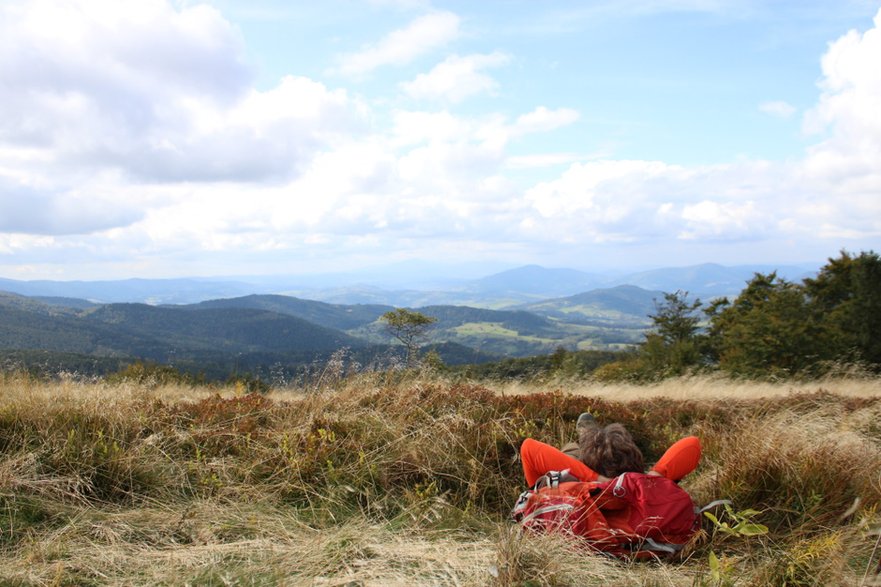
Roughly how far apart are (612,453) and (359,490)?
1843mm

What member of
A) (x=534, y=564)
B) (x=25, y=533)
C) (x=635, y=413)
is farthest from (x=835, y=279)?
(x=25, y=533)

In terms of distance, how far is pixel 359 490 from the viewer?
3.70 m

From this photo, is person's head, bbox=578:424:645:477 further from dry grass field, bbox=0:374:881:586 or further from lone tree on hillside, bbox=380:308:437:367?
lone tree on hillside, bbox=380:308:437:367

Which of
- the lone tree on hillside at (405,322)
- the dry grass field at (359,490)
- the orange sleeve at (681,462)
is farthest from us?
the lone tree on hillside at (405,322)

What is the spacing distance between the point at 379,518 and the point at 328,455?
2.58 feet

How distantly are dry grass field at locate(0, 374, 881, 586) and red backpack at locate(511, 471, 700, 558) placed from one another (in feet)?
0.43

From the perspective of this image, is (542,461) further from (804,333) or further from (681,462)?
(804,333)

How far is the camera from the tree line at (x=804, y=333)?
53.9 feet

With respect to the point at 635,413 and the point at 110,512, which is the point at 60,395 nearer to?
the point at 110,512

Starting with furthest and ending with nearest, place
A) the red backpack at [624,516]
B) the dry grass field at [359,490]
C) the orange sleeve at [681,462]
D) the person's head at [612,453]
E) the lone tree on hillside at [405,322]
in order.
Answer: the lone tree on hillside at [405,322] < the orange sleeve at [681,462] < the person's head at [612,453] < the red backpack at [624,516] < the dry grass field at [359,490]

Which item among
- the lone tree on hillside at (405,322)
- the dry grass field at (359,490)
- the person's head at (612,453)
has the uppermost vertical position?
the person's head at (612,453)

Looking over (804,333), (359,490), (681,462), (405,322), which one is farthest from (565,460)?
(405,322)

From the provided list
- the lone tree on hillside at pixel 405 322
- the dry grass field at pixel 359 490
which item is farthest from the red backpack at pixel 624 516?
the lone tree on hillside at pixel 405 322

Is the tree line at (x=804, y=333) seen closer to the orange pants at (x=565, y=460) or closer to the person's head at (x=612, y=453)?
the orange pants at (x=565, y=460)
